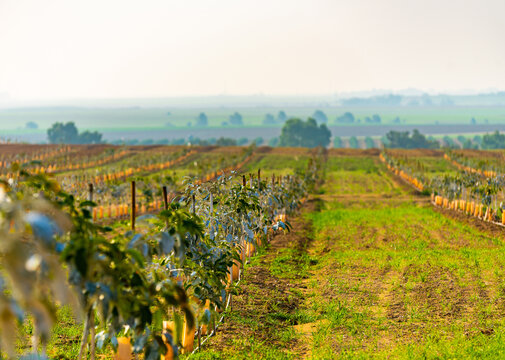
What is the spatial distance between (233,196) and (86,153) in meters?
68.6

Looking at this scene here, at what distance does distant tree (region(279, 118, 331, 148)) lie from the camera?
155 m

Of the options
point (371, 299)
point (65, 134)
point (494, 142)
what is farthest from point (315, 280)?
point (65, 134)

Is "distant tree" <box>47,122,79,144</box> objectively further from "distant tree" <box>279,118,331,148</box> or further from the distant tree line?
"distant tree" <box>279,118,331,148</box>

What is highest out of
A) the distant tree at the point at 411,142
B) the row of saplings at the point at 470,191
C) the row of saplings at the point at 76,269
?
the row of saplings at the point at 76,269

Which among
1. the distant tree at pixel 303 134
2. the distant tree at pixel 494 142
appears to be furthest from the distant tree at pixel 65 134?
the distant tree at pixel 494 142

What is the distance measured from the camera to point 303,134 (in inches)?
6166

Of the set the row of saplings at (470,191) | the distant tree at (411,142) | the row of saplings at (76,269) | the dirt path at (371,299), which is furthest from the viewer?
the distant tree at (411,142)

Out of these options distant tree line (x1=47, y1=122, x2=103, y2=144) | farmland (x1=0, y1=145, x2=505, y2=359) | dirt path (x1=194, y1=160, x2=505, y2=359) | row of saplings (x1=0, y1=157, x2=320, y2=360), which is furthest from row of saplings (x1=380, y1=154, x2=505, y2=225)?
distant tree line (x1=47, y1=122, x2=103, y2=144)

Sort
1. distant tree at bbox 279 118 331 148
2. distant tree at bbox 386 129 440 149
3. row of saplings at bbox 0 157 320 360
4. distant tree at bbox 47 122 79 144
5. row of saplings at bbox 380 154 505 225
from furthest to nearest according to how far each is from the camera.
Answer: distant tree at bbox 279 118 331 148
distant tree at bbox 47 122 79 144
distant tree at bbox 386 129 440 149
row of saplings at bbox 380 154 505 225
row of saplings at bbox 0 157 320 360

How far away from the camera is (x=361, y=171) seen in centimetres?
6231

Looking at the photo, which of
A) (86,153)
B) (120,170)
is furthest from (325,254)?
(86,153)

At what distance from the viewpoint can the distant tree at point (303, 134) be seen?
510 feet

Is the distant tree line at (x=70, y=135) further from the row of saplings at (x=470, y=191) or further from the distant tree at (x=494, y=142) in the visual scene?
the row of saplings at (x=470, y=191)

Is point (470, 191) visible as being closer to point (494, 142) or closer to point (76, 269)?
point (76, 269)
